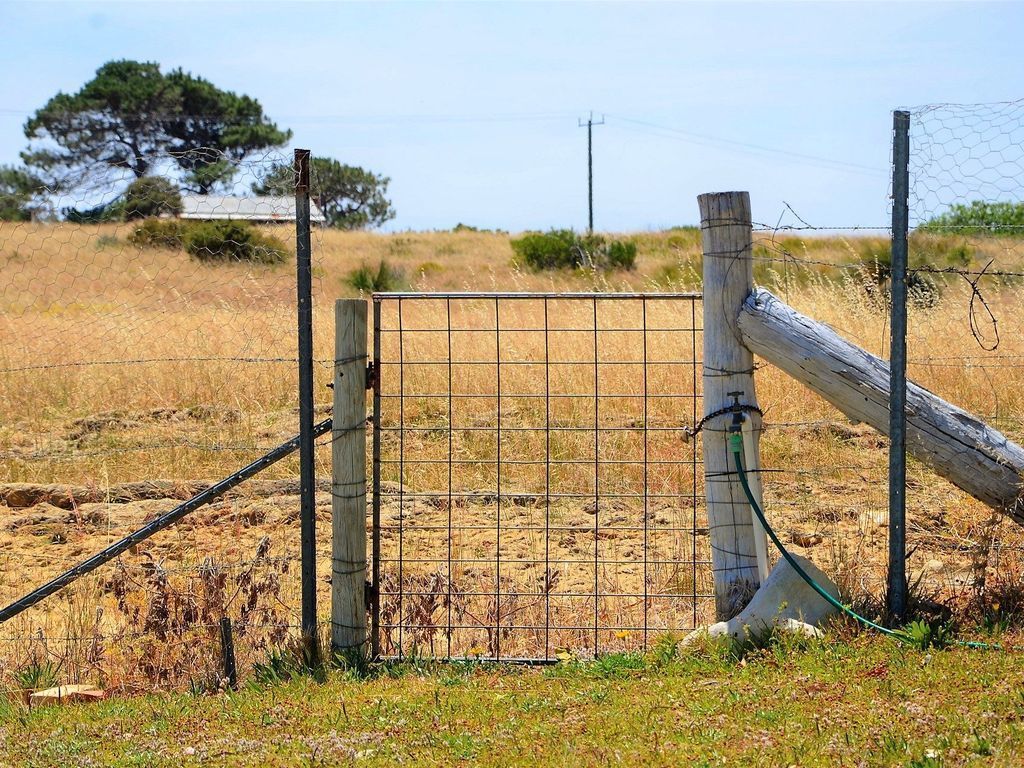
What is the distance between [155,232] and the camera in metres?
5.82

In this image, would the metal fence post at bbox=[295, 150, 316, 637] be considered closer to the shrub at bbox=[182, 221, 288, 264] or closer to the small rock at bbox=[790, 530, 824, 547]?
the shrub at bbox=[182, 221, 288, 264]

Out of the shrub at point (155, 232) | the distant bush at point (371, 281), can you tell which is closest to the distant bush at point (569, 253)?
the distant bush at point (371, 281)

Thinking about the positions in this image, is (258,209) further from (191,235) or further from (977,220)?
(977,220)

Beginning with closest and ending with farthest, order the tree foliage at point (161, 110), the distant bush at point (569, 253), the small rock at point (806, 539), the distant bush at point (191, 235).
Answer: the distant bush at point (191, 235) → the small rock at point (806, 539) → the distant bush at point (569, 253) → the tree foliage at point (161, 110)

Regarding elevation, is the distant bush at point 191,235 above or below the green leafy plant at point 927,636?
above

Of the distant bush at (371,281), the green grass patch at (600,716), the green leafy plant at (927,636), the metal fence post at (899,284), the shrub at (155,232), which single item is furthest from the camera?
the distant bush at (371,281)

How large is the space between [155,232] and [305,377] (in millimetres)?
1377

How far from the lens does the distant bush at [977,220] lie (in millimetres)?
4988

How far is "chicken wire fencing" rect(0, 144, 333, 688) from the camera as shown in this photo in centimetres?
538

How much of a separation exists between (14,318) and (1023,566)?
10.8 metres

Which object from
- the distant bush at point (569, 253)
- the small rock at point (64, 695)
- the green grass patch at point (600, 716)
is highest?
the distant bush at point (569, 253)

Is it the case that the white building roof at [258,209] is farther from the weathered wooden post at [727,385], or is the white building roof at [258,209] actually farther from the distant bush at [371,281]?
the distant bush at [371,281]

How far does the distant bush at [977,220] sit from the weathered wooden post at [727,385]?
33.4 inches

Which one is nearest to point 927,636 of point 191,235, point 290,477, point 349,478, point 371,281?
point 349,478
